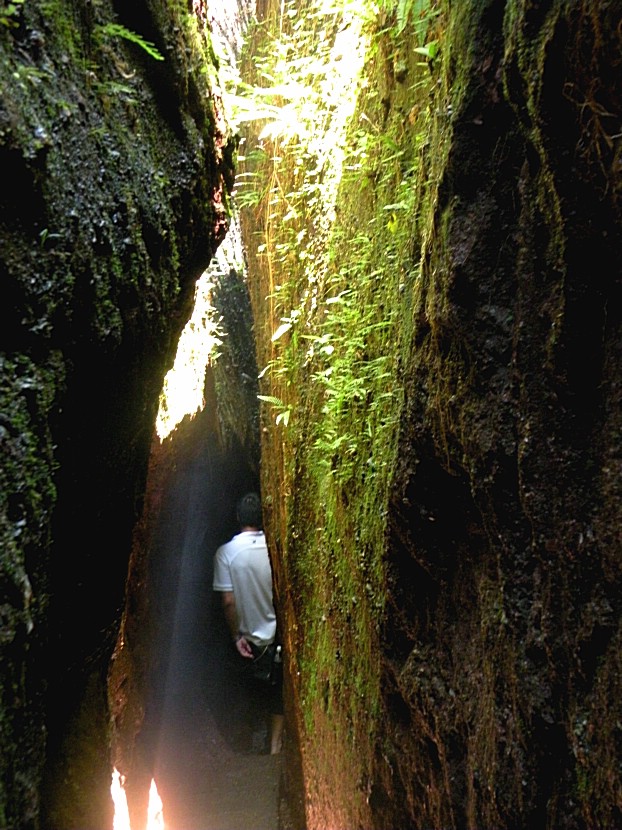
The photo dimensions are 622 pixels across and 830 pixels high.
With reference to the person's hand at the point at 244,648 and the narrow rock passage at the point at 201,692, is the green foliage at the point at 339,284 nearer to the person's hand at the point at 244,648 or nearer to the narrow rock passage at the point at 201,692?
the narrow rock passage at the point at 201,692

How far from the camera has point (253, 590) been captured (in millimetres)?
9398

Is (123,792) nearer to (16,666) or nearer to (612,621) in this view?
(16,666)

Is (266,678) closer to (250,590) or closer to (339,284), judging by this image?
(250,590)

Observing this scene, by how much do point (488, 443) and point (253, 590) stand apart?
24.9ft

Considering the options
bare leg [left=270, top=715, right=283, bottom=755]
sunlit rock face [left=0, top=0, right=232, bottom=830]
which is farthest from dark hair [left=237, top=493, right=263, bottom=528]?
sunlit rock face [left=0, top=0, right=232, bottom=830]

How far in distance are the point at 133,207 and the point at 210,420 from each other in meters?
5.68

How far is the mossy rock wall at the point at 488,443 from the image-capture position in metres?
1.80

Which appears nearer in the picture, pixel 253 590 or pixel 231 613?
pixel 253 590

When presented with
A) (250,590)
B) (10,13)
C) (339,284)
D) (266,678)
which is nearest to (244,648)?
(266,678)

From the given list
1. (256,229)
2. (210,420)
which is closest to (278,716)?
(210,420)

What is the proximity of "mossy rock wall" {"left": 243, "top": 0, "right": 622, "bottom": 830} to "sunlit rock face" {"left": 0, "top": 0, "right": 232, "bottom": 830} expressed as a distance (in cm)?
112

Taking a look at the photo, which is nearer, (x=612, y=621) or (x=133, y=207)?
(x=612, y=621)

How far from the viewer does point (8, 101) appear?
2.17 metres

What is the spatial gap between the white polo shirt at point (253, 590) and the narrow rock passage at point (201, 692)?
0.82 meters
